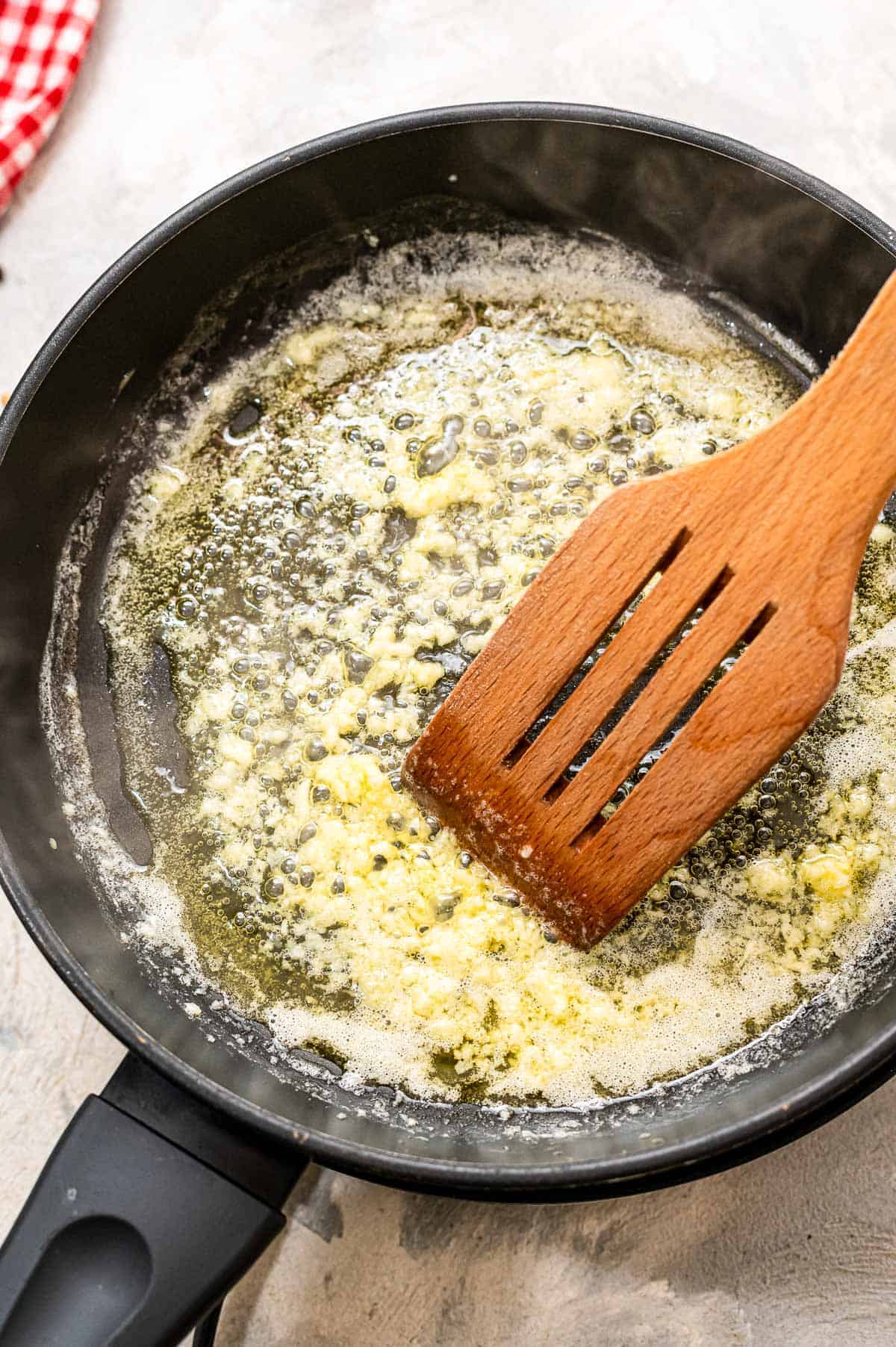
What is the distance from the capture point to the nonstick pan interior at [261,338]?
88 cm

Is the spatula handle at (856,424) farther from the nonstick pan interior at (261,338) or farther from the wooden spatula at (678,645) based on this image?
the nonstick pan interior at (261,338)

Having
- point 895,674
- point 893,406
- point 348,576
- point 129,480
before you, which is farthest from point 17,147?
point 895,674

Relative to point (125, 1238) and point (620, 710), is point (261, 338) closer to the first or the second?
point (620, 710)

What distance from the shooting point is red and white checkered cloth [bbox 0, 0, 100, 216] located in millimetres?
1122

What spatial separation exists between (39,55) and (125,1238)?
1.12 m

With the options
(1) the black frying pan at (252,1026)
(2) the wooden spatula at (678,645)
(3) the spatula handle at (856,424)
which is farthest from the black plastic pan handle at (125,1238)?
(3) the spatula handle at (856,424)

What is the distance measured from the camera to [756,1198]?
93cm

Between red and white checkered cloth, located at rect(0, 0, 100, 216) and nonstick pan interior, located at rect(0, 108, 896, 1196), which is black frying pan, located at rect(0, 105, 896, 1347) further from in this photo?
red and white checkered cloth, located at rect(0, 0, 100, 216)

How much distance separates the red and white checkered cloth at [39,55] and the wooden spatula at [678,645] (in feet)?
2.47

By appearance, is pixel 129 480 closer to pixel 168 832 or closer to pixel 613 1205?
pixel 168 832

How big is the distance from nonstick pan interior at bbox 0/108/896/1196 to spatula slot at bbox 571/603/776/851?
236 millimetres

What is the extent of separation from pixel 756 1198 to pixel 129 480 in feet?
2.90

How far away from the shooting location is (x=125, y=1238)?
0.75 meters

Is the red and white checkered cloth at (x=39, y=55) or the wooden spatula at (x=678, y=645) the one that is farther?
the red and white checkered cloth at (x=39, y=55)
